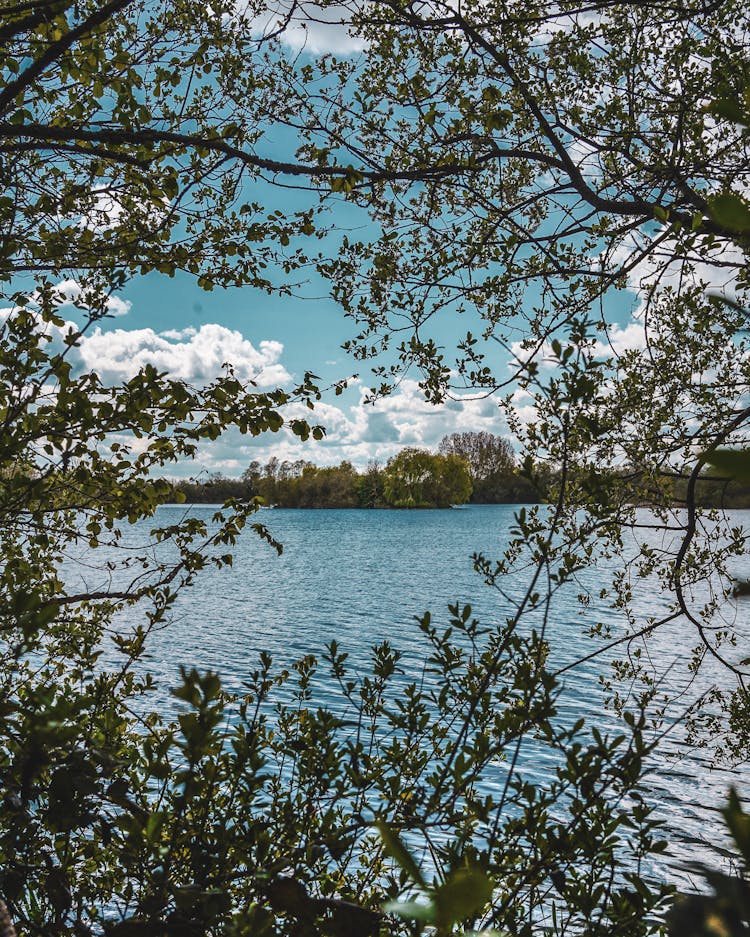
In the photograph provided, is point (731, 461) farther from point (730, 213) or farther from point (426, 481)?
point (426, 481)

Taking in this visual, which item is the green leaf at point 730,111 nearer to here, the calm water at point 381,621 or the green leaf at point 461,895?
the green leaf at point 461,895

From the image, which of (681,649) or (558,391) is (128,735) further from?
(681,649)

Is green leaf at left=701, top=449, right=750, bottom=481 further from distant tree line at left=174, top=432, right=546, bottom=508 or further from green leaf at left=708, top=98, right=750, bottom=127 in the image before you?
distant tree line at left=174, top=432, right=546, bottom=508

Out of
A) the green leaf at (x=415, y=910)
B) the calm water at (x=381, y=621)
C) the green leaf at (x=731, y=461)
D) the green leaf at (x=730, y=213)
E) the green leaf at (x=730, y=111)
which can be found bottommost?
the calm water at (x=381, y=621)

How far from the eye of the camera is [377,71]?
6285 mm

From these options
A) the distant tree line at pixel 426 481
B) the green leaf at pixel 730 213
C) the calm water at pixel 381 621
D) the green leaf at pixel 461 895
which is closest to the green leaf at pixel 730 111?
the green leaf at pixel 730 213

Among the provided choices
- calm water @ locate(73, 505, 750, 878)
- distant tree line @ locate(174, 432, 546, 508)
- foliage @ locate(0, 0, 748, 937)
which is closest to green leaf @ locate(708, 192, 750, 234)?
foliage @ locate(0, 0, 748, 937)

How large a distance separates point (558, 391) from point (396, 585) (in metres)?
36.3

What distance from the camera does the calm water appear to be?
11.5 m

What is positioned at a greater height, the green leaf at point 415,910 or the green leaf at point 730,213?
the green leaf at point 730,213

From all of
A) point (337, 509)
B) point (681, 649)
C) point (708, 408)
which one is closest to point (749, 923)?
point (708, 408)

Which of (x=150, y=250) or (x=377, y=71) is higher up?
(x=377, y=71)

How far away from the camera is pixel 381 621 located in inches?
1080

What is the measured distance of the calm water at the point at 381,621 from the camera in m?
11.5
